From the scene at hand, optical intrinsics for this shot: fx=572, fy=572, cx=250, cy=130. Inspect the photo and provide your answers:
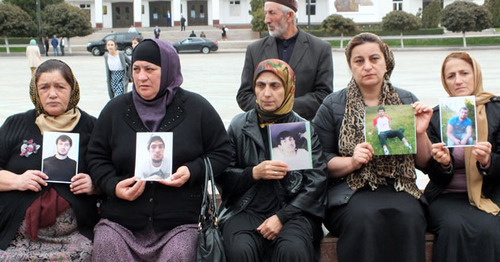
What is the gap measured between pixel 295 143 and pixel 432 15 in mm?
50127

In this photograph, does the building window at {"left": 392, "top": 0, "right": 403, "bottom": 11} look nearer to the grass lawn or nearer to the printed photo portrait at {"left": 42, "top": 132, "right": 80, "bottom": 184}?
the grass lawn

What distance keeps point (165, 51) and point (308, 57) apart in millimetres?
1730

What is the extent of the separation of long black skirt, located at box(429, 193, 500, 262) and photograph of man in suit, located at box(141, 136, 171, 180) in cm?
179

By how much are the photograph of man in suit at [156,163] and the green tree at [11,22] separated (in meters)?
42.9

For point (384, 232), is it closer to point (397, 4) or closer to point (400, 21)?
point (400, 21)

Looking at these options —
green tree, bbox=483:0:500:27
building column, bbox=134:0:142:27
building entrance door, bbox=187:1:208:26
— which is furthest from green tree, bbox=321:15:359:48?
building entrance door, bbox=187:1:208:26

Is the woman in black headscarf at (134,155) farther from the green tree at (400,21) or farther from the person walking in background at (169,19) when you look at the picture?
the person walking in background at (169,19)

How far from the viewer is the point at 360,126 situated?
3.84 metres

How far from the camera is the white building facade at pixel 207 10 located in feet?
199

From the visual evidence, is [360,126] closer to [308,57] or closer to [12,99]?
[308,57]

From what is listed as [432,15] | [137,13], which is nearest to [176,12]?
[137,13]

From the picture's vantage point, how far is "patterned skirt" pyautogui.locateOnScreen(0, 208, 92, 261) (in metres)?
3.55

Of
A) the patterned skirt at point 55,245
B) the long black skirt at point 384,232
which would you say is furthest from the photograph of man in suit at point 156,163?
the long black skirt at point 384,232

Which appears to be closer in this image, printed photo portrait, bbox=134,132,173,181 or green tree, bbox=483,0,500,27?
printed photo portrait, bbox=134,132,173,181
